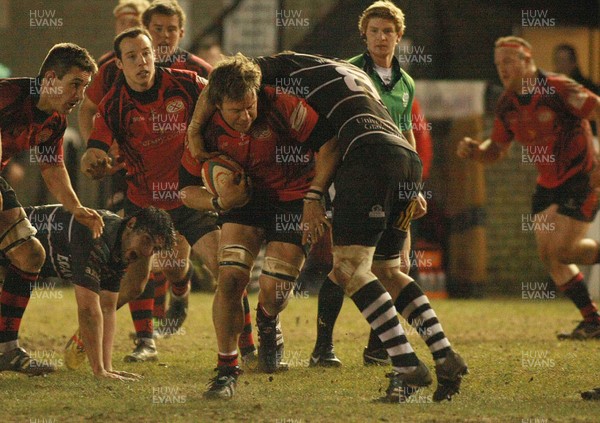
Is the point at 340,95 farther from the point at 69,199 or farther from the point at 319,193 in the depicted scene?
the point at 69,199

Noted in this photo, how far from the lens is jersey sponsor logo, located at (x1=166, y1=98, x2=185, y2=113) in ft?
27.7

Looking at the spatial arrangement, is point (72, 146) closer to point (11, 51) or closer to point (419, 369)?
point (11, 51)

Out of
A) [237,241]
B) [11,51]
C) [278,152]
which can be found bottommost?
[237,241]

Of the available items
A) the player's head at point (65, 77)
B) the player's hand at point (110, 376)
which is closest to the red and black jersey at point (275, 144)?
the player's head at point (65, 77)

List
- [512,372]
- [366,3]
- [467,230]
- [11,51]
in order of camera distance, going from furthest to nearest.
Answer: [11,51] < [366,3] < [467,230] < [512,372]

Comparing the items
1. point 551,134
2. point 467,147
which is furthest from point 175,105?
point 551,134

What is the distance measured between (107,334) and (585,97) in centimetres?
473

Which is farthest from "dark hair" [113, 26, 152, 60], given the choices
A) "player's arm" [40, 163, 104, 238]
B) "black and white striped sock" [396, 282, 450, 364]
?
"black and white striped sock" [396, 282, 450, 364]

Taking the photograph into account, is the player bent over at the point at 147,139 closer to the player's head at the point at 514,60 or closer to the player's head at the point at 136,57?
the player's head at the point at 136,57

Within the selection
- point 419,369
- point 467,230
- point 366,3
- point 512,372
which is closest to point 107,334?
point 419,369

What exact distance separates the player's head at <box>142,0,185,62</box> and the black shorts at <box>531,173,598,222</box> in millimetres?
3565

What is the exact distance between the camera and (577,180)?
10195mm

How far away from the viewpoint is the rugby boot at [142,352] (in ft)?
27.5

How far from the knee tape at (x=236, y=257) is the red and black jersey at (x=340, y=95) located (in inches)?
37.8
